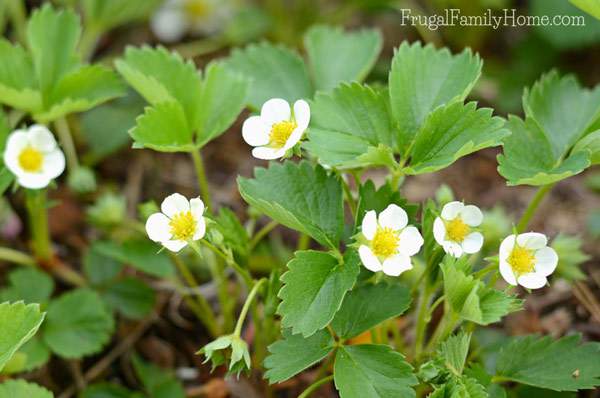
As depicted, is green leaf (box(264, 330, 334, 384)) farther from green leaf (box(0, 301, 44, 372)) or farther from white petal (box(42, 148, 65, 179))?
white petal (box(42, 148, 65, 179))

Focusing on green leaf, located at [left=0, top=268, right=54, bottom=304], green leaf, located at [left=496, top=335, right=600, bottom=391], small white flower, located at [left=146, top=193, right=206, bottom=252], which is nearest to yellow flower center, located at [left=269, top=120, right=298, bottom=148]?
small white flower, located at [left=146, top=193, right=206, bottom=252]

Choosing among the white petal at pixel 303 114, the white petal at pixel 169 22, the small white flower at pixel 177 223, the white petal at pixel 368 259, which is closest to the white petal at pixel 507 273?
the white petal at pixel 368 259

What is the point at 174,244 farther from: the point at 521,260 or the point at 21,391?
the point at 521,260

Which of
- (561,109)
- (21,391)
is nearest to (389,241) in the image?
(561,109)

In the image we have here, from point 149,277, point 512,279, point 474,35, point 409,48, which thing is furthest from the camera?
point 474,35

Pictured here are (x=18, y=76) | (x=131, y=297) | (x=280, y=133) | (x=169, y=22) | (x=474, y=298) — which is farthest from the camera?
(x=169, y=22)

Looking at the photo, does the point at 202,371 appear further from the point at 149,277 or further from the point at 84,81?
the point at 84,81

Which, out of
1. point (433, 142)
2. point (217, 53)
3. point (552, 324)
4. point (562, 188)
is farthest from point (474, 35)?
point (433, 142)
